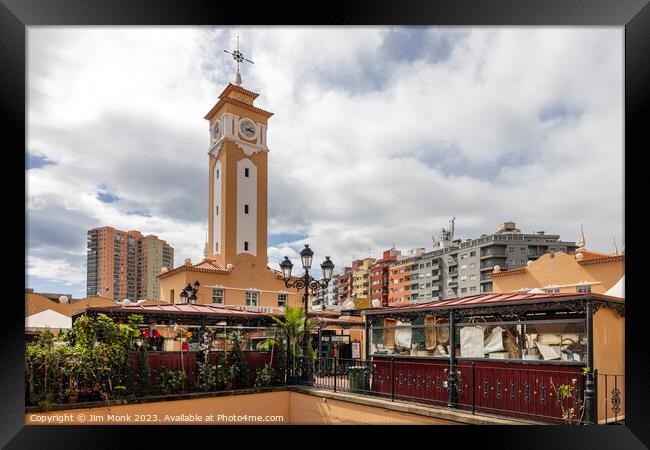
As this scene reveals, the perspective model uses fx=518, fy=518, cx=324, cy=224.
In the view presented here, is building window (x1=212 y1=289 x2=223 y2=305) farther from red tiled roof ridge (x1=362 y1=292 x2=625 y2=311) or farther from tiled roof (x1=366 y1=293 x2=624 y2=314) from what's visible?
red tiled roof ridge (x1=362 y1=292 x2=625 y2=311)

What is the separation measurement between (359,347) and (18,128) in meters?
11.4

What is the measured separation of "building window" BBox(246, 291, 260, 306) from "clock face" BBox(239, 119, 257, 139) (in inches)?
252

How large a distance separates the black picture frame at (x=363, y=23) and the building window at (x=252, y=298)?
16.9 meters

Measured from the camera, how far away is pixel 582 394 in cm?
527

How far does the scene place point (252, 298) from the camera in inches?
822

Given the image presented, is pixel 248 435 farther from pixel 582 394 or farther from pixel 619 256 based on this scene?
pixel 619 256

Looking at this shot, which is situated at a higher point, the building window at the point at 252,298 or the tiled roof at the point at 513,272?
the tiled roof at the point at 513,272

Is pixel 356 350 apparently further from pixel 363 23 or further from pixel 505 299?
pixel 363 23

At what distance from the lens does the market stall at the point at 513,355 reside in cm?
536

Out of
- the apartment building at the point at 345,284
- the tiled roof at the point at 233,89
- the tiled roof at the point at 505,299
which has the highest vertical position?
the tiled roof at the point at 233,89

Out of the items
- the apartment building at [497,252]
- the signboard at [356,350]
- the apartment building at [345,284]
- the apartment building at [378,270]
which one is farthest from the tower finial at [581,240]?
the apartment building at [345,284]

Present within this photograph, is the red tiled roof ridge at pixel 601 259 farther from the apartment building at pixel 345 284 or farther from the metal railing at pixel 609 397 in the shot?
the apartment building at pixel 345 284

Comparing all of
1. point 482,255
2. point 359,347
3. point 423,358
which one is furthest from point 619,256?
point 482,255

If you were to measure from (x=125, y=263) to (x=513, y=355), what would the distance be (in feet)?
62.7
